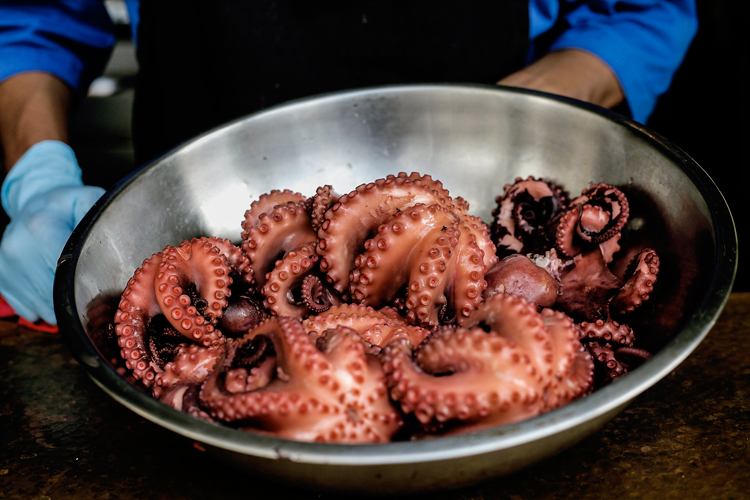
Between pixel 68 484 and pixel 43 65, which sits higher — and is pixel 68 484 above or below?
below

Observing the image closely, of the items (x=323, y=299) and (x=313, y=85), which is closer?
(x=323, y=299)

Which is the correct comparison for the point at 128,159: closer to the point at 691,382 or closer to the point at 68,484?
the point at 68,484

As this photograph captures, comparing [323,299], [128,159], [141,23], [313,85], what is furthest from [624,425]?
[128,159]

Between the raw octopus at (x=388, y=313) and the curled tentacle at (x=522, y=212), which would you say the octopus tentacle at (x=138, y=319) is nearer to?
the raw octopus at (x=388, y=313)

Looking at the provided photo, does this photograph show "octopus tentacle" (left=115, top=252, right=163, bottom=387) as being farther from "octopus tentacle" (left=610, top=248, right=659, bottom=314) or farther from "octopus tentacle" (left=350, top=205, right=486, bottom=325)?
"octopus tentacle" (left=610, top=248, right=659, bottom=314)

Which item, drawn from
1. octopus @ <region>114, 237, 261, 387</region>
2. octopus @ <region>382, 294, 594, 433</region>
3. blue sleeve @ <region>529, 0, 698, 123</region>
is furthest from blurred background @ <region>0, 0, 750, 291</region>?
octopus @ <region>114, 237, 261, 387</region>

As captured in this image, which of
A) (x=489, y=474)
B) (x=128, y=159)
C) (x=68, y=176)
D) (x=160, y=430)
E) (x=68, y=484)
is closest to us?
(x=489, y=474)

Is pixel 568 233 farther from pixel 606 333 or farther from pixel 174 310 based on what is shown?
pixel 174 310

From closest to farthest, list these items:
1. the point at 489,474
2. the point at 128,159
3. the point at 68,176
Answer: the point at 489,474
the point at 68,176
the point at 128,159
